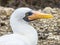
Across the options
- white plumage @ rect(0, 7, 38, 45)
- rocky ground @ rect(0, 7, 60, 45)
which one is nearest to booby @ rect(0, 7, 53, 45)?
white plumage @ rect(0, 7, 38, 45)

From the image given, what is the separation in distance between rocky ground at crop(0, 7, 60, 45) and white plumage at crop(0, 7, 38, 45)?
2244 mm

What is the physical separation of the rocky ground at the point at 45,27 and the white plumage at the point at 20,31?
7.36 ft

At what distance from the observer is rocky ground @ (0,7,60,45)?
31.1 feet

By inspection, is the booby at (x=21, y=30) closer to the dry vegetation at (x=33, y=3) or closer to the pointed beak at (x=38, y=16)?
the pointed beak at (x=38, y=16)

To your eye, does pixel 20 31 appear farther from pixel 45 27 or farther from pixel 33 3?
pixel 33 3

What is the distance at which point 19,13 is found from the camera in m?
7.05

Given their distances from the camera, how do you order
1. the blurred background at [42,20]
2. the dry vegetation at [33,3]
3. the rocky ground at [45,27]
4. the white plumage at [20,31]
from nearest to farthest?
1. the white plumage at [20,31]
2. the rocky ground at [45,27]
3. the blurred background at [42,20]
4. the dry vegetation at [33,3]

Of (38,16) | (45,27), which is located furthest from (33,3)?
(38,16)

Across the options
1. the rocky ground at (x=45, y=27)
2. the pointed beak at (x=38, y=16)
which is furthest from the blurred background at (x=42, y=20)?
the pointed beak at (x=38, y=16)

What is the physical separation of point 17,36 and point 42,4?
6.06 meters

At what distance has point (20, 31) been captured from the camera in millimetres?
7078

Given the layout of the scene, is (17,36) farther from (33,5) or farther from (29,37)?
(33,5)

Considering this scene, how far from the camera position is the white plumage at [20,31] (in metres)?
6.96

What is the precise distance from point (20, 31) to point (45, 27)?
3521 millimetres
